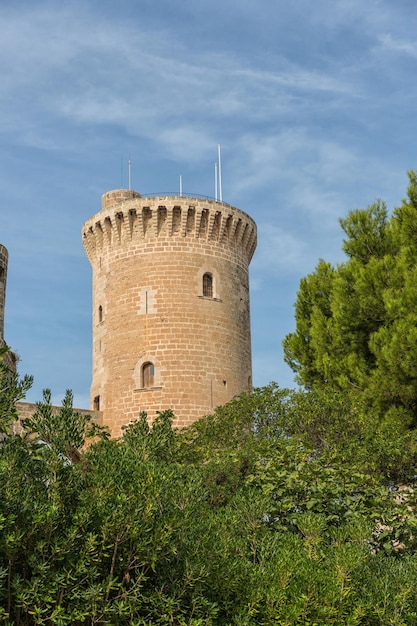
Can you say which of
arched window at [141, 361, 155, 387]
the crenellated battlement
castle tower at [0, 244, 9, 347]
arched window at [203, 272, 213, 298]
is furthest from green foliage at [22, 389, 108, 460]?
the crenellated battlement

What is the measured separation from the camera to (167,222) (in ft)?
88.3

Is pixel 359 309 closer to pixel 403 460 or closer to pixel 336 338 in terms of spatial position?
pixel 336 338

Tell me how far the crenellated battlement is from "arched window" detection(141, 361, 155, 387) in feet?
12.3

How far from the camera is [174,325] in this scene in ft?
84.4

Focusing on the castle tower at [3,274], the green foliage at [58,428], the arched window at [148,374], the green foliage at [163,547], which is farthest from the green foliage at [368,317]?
the green foliage at [58,428]

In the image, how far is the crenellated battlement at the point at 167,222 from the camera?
1061 inches

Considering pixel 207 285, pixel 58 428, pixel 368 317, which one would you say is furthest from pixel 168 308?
pixel 58 428

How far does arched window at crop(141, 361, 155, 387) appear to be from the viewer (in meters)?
25.6

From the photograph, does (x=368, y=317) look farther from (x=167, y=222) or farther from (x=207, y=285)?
(x=167, y=222)

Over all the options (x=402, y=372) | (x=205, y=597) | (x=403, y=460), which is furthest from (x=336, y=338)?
(x=205, y=597)

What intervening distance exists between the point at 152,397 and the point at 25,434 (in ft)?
55.6

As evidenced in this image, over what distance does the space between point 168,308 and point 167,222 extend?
271 cm

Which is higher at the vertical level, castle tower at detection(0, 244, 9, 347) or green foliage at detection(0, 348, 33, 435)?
castle tower at detection(0, 244, 9, 347)

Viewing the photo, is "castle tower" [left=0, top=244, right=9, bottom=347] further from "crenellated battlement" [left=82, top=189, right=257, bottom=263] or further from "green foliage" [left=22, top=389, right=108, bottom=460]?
"crenellated battlement" [left=82, top=189, right=257, bottom=263]
